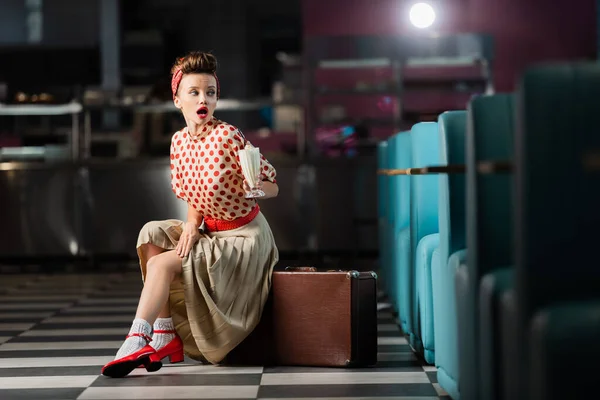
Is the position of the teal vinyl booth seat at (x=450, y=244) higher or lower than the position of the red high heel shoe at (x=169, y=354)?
higher

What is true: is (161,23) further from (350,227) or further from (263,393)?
(263,393)

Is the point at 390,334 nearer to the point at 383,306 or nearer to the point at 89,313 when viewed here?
the point at 383,306

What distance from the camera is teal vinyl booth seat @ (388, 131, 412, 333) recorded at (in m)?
4.33

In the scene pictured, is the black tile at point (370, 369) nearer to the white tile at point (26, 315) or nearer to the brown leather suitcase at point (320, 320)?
the brown leather suitcase at point (320, 320)

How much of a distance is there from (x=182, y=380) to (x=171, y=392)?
0.72ft

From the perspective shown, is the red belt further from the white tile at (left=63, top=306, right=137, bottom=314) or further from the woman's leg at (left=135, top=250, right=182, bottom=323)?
the white tile at (left=63, top=306, right=137, bottom=314)

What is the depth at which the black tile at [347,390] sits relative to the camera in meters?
3.08

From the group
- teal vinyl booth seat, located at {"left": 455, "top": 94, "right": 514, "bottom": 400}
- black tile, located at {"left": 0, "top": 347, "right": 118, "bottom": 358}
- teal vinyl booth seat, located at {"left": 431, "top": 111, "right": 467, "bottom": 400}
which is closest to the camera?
teal vinyl booth seat, located at {"left": 455, "top": 94, "right": 514, "bottom": 400}

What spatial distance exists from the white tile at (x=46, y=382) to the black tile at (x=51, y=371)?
0.06 meters

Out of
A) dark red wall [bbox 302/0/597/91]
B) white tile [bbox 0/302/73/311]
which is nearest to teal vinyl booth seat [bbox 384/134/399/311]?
white tile [bbox 0/302/73/311]

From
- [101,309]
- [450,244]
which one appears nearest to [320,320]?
[450,244]

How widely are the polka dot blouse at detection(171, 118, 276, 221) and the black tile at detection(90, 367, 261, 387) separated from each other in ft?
1.83

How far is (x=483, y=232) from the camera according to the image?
2.46 meters

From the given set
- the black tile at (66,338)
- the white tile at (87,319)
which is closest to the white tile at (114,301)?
the white tile at (87,319)
